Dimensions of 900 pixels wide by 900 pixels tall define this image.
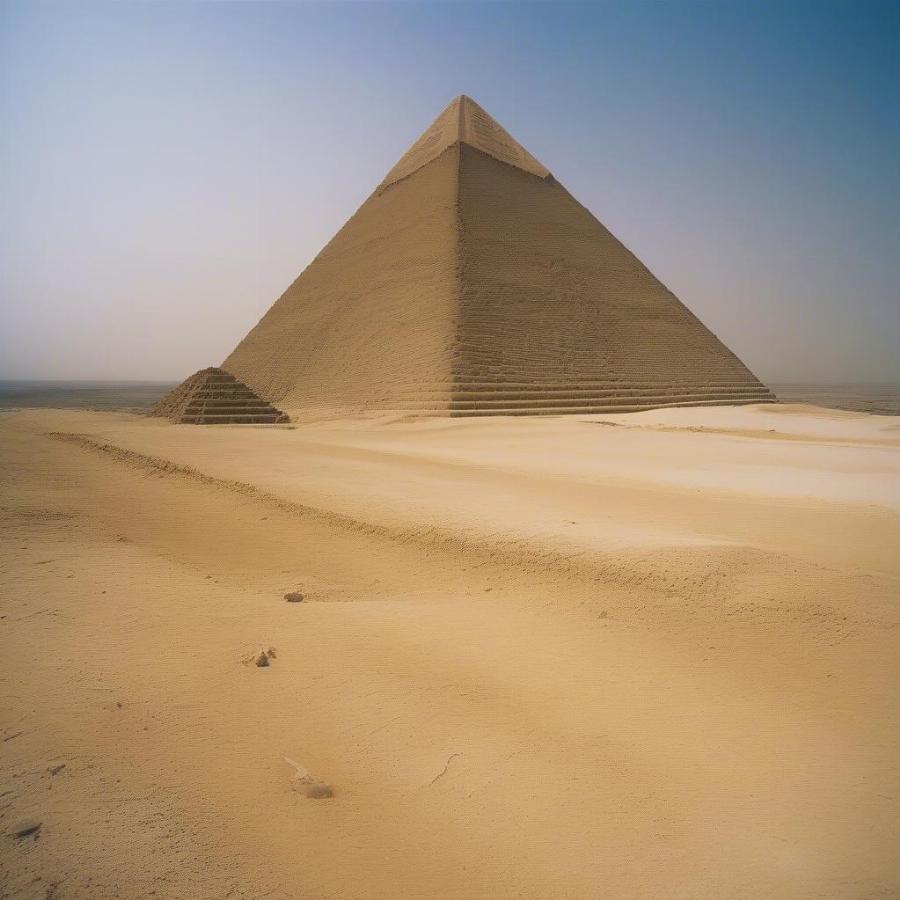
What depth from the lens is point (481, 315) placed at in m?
19.1

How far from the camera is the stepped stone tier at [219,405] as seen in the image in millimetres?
17000

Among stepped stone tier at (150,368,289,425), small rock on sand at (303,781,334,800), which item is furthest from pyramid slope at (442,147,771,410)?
small rock on sand at (303,781,334,800)

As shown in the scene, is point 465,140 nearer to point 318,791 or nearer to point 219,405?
point 219,405

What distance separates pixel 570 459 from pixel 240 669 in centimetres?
600

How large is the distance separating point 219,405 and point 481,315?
326 inches

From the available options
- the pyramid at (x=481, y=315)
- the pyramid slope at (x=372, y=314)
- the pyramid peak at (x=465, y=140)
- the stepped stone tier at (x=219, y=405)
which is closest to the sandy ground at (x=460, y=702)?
the pyramid at (x=481, y=315)

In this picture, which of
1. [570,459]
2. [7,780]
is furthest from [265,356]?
[7,780]

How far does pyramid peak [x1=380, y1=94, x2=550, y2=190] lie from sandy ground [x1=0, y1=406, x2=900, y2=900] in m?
25.5

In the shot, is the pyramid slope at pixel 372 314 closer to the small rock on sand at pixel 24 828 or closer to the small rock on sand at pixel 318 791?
the small rock on sand at pixel 318 791

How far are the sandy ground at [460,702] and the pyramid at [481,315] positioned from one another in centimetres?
1231

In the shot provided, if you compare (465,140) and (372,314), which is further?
(465,140)

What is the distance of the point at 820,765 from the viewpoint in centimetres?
177

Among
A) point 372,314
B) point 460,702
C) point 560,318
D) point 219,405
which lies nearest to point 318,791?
point 460,702

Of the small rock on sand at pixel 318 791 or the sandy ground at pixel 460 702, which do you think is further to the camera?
the small rock on sand at pixel 318 791
